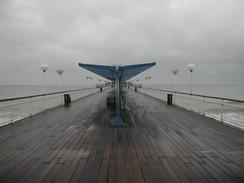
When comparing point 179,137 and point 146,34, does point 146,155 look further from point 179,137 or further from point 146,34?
point 146,34

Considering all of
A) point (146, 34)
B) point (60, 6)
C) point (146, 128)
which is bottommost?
point (146, 128)

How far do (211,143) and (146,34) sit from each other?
23.5 meters

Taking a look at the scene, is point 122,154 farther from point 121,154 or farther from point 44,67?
point 44,67

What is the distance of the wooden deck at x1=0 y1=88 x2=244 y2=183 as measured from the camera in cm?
209

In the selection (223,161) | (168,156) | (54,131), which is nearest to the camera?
(223,161)

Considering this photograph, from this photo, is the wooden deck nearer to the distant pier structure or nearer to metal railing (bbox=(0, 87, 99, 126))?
the distant pier structure

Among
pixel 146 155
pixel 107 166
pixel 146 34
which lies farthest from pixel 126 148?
pixel 146 34

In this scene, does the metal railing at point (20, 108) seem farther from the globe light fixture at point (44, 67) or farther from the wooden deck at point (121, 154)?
the globe light fixture at point (44, 67)

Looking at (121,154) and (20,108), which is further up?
(20,108)

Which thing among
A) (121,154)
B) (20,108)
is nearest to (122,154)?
(121,154)

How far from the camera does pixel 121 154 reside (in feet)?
9.09

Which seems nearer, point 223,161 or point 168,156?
point 223,161

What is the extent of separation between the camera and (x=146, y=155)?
9.00ft

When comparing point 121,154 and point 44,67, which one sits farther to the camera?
point 44,67
